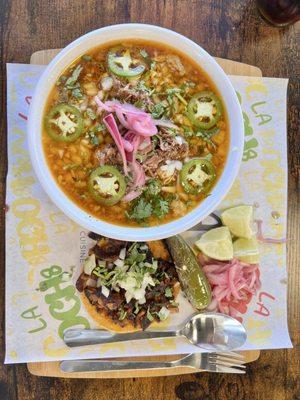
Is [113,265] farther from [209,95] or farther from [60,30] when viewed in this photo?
[60,30]

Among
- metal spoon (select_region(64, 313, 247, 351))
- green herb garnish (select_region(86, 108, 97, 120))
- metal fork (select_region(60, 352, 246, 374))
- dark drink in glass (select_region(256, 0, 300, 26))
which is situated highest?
dark drink in glass (select_region(256, 0, 300, 26))

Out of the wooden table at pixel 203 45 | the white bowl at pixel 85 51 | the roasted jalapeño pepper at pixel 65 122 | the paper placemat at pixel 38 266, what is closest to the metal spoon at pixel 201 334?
the paper placemat at pixel 38 266

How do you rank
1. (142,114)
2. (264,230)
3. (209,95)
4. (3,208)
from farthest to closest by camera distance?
(264,230), (3,208), (209,95), (142,114)

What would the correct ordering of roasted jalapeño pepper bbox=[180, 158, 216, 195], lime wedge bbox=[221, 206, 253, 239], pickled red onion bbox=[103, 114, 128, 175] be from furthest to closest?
lime wedge bbox=[221, 206, 253, 239]
roasted jalapeño pepper bbox=[180, 158, 216, 195]
pickled red onion bbox=[103, 114, 128, 175]

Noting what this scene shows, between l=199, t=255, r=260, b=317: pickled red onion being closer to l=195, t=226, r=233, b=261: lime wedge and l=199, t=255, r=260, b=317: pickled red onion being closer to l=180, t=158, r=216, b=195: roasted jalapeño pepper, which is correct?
l=195, t=226, r=233, b=261: lime wedge

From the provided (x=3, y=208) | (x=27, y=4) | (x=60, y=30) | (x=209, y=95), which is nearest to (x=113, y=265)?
(x=3, y=208)

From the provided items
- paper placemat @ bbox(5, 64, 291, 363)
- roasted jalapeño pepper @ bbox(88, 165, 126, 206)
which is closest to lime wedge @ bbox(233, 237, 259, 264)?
paper placemat @ bbox(5, 64, 291, 363)
